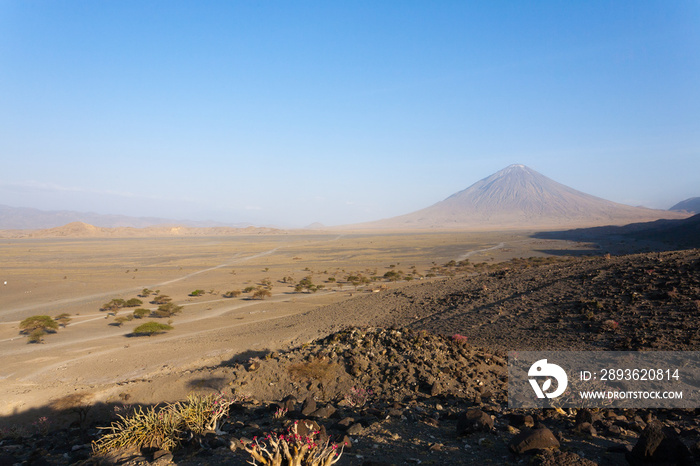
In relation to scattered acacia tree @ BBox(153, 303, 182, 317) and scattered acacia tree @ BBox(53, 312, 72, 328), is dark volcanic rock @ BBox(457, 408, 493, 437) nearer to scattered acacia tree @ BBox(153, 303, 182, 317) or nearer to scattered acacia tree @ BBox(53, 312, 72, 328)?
scattered acacia tree @ BBox(153, 303, 182, 317)

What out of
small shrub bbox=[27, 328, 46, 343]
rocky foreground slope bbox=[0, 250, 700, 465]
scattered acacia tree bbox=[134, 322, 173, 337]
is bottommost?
small shrub bbox=[27, 328, 46, 343]

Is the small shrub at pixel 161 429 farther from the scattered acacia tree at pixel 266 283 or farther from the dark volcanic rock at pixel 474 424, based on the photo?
the scattered acacia tree at pixel 266 283

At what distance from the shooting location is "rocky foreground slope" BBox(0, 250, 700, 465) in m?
5.22

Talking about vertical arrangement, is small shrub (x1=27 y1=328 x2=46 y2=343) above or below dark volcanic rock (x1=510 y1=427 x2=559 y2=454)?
below

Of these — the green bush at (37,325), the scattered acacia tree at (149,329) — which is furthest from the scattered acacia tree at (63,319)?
the scattered acacia tree at (149,329)

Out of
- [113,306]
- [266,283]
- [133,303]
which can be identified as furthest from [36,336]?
[266,283]

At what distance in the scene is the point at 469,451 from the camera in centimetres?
525

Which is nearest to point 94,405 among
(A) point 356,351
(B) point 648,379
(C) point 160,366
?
(C) point 160,366

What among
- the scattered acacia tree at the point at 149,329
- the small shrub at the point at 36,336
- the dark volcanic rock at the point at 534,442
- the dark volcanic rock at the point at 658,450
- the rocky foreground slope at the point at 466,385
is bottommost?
the small shrub at the point at 36,336

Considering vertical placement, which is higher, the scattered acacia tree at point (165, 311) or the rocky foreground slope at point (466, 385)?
the rocky foreground slope at point (466, 385)

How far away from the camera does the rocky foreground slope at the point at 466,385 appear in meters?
5.22

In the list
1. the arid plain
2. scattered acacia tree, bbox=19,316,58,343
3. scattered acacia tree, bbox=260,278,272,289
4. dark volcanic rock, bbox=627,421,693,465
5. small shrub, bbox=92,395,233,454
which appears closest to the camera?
dark volcanic rock, bbox=627,421,693,465

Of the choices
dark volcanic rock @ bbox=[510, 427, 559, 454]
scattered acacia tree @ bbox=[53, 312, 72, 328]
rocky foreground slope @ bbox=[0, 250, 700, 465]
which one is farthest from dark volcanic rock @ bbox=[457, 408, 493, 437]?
scattered acacia tree @ bbox=[53, 312, 72, 328]

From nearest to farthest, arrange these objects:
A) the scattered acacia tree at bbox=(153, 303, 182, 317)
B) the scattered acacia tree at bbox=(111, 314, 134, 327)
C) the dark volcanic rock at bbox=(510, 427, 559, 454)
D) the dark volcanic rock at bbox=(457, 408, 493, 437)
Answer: the dark volcanic rock at bbox=(510, 427, 559, 454) < the dark volcanic rock at bbox=(457, 408, 493, 437) < the scattered acacia tree at bbox=(111, 314, 134, 327) < the scattered acacia tree at bbox=(153, 303, 182, 317)
